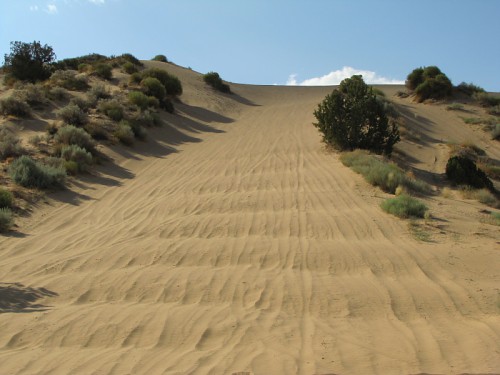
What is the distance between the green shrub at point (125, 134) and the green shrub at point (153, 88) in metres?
6.42

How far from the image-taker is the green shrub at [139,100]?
2134 centimetres

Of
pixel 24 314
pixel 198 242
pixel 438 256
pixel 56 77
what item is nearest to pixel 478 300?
pixel 438 256

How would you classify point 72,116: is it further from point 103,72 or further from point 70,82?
point 103,72

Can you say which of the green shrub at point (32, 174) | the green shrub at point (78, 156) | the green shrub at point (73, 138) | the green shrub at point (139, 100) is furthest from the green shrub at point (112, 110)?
the green shrub at point (32, 174)

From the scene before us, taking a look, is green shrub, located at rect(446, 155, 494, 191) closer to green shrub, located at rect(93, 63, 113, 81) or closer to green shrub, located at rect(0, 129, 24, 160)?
green shrub, located at rect(0, 129, 24, 160)

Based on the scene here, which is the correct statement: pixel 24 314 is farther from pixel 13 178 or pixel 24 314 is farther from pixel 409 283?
pixel 13 178

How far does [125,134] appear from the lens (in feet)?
56.3

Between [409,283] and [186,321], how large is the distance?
9.41 ft

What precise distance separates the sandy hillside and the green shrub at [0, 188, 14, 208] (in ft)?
1.92

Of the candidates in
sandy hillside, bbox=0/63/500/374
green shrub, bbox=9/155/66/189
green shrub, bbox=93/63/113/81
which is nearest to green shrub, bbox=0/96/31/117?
sandy hillside, bbox=0/63/500/374

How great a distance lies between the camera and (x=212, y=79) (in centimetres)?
3619

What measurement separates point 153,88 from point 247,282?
18623 millimetres

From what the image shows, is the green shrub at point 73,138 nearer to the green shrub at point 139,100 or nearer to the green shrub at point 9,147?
the green shrub at point 9,147

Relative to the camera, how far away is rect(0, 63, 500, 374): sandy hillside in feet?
15.8
